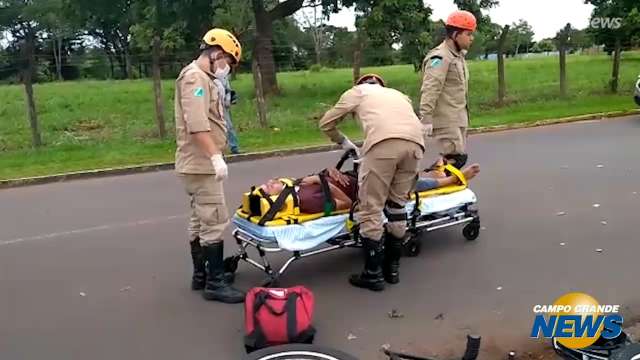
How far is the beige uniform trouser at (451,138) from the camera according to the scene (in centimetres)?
658

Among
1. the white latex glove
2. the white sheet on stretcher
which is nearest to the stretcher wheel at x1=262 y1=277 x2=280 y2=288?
the white sheet on stretcher

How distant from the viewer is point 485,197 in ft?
27.0

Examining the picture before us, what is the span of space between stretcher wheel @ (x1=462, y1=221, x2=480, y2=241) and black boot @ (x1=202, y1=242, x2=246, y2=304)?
94.7 inches

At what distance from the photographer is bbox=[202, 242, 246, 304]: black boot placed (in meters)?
5.10

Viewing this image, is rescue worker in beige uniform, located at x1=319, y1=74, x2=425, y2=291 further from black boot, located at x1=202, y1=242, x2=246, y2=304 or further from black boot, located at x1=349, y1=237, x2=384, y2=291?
black boot, located at x1=202, y1=242, x2=246, y2=304

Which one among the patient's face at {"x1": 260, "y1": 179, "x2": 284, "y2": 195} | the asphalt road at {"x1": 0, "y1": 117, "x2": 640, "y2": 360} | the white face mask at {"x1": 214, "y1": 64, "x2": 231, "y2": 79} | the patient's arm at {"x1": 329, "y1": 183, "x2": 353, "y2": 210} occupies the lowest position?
the asphalt road at {"x1": 0, "y1": 117, "x2": 640, "y2": 360}

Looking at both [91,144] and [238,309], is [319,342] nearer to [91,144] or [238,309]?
[238,309]

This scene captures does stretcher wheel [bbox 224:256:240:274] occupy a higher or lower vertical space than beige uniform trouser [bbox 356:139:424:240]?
lower

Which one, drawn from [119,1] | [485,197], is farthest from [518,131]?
[119,1]

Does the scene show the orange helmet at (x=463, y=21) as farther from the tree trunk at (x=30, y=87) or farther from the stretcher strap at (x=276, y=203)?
the tree trunk at (x=30, y=87)

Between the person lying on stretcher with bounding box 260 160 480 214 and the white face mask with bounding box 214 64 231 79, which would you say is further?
the person lying on stretcher with bounding box 260 160 480 214

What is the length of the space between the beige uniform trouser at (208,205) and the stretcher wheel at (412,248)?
173 cm

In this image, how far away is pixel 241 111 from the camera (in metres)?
18.8

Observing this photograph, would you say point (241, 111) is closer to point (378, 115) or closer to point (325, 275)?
point (325, 275)
